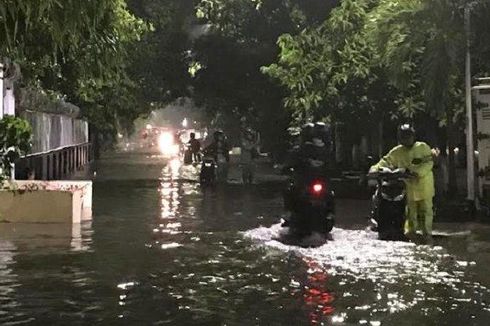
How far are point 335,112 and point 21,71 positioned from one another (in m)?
8.69

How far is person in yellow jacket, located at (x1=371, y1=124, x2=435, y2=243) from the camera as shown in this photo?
452 inches

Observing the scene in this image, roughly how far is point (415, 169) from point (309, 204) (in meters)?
1.68

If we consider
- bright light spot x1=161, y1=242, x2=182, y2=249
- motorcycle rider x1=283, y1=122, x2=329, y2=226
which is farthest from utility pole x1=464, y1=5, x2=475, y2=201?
bright light spot x1=161, y1=242, x2=182, y2=249

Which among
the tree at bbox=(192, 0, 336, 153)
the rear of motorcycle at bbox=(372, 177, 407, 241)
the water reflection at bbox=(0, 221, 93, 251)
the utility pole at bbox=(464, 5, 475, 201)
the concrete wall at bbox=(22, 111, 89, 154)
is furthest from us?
the tree at bbox=(192, 0, 336, 153)

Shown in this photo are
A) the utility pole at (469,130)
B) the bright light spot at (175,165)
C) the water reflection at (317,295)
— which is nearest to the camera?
the water reflection at (317,295)

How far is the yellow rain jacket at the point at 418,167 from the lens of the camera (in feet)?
37.7

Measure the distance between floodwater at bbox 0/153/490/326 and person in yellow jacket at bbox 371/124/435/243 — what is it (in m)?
0.50

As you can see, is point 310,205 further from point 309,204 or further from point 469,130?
point 469,130

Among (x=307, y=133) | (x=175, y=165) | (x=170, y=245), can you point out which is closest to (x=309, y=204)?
(x=307, y=133)

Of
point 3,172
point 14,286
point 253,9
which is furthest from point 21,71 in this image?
point 253,9

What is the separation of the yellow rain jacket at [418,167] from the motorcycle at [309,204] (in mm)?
926

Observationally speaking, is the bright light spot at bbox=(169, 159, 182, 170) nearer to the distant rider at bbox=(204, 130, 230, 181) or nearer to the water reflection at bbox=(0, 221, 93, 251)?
the distant rider at bbox=(204, 130, 230, 181)

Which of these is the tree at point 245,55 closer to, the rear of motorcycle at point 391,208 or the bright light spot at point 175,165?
the bright light spot at point 175,165

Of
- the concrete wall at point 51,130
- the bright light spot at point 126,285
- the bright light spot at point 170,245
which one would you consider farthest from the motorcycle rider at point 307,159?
the concrete wall at point 51,130
